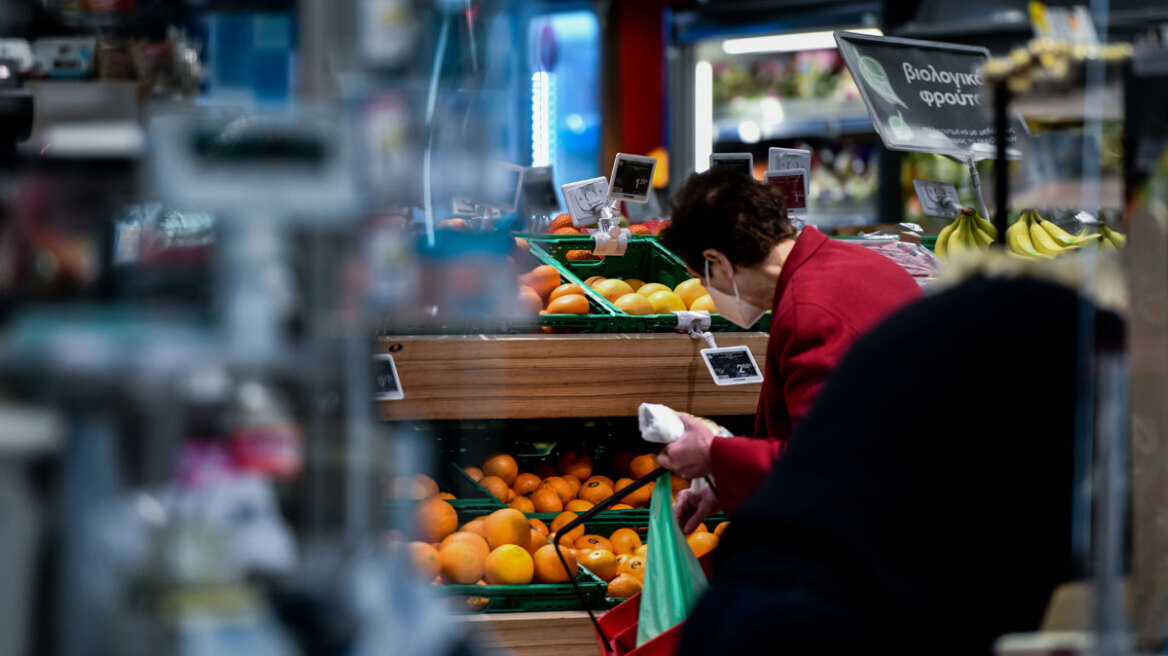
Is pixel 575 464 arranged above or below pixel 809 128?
below

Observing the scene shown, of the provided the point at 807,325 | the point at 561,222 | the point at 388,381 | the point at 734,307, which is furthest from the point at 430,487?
the point at 561,222

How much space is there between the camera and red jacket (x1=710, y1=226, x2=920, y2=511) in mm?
2016

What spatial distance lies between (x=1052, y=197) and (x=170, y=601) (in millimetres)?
904

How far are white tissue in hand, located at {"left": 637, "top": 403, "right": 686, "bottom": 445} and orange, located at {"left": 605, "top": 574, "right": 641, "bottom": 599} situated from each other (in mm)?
515

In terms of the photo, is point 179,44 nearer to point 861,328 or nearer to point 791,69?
point 861,328

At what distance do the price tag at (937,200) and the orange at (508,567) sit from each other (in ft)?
6.01

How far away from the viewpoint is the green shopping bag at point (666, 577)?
6.92ft

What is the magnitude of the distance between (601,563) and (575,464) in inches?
21.1

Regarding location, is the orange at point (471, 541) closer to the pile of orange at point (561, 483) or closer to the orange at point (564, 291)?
the pile of orange at point (561, 483)

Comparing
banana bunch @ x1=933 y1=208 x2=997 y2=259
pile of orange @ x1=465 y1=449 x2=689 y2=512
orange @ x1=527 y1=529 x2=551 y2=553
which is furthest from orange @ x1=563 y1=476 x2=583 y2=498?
banana bunch @ x1=933 y1=208 x2=997 y2=259

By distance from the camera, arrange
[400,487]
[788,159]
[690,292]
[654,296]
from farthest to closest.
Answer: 1. [788,159]
2. [690,292]
3. [654,296]
4. [400,487]

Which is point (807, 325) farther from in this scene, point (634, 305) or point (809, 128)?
point (809, 128)

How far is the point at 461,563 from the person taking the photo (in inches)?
99.3

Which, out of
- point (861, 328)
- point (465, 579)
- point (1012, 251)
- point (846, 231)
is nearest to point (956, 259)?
point (861, 328)
